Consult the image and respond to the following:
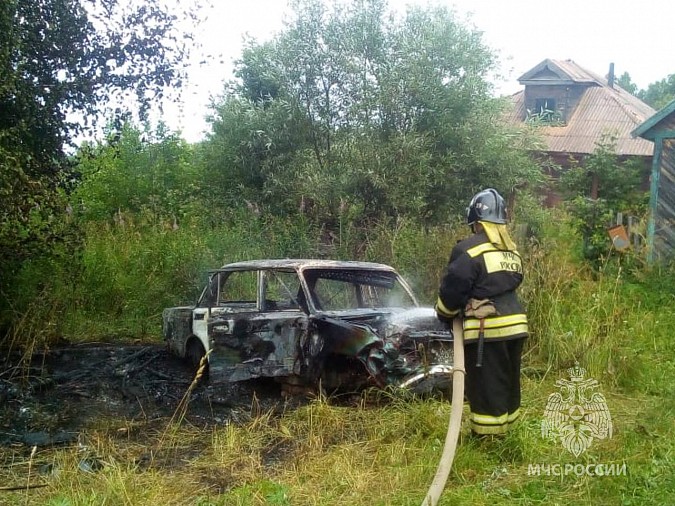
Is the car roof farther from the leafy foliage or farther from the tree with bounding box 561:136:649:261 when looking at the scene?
the leafy foliage

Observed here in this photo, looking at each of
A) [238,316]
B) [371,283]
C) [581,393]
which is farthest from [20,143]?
[581,393]

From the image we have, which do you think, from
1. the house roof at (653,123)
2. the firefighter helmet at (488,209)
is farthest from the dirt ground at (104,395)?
the house roof at (653,123)

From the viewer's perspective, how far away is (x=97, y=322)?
9.74 metres

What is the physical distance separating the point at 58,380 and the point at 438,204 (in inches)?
328

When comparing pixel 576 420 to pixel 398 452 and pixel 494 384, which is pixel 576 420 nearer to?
pixel 494 384

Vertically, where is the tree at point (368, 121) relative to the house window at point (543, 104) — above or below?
below

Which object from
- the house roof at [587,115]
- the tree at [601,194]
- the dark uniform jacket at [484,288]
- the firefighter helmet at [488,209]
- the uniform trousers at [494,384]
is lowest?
the uniform trousers at [494,384]

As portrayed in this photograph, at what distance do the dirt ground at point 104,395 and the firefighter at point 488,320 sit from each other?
6.93ft

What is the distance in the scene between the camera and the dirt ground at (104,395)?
5.61 metres

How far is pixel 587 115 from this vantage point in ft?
90.4

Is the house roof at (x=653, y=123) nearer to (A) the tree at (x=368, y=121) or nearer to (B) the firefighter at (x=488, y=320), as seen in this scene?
(A) the tree at (x=368, y=121)

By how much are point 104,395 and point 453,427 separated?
4161 millimetres

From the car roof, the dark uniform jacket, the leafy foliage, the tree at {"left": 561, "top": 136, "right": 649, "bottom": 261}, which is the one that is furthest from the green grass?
the leafy foliage

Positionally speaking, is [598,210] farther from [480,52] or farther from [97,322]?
[97,322]
